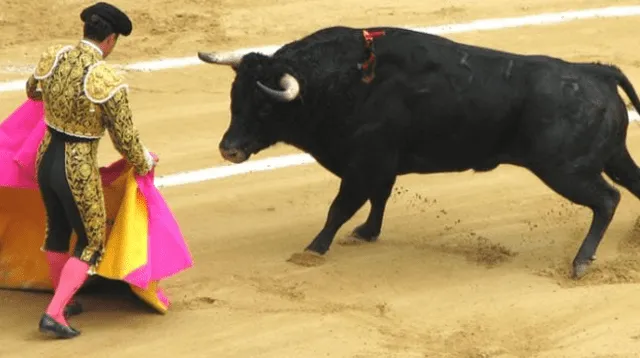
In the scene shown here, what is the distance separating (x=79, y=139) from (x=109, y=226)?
23.2 inches

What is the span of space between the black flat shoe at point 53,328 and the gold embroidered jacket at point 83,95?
865mm

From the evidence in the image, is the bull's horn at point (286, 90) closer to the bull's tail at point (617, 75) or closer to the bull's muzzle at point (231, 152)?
the bull's muzzle at point (231, 152)

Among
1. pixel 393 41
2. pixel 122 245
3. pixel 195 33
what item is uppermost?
pixel 393 41

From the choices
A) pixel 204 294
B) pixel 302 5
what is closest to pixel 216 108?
pixel 302 5

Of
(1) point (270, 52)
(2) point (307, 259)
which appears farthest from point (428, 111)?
(1) point (270, 52)

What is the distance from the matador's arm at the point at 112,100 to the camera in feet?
22.5

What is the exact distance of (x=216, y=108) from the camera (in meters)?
10.8

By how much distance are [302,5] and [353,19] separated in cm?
49

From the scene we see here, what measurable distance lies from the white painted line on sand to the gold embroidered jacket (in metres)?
A: 2.55

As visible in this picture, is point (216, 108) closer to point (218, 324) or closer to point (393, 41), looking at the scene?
point (393, 41)

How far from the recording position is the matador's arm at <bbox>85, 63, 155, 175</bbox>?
270 inches

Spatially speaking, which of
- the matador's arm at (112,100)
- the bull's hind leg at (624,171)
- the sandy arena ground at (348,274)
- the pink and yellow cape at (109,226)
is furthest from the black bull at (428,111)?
the matador's arm at (112,100)

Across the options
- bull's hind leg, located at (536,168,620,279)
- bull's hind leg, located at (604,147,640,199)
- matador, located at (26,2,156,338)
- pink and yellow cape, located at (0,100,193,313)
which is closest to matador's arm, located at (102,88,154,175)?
matador, located at (26,2,156,338)

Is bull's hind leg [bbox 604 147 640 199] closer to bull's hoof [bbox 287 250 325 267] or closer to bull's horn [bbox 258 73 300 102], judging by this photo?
bull's hoof [bbox 287 250 325 267]
